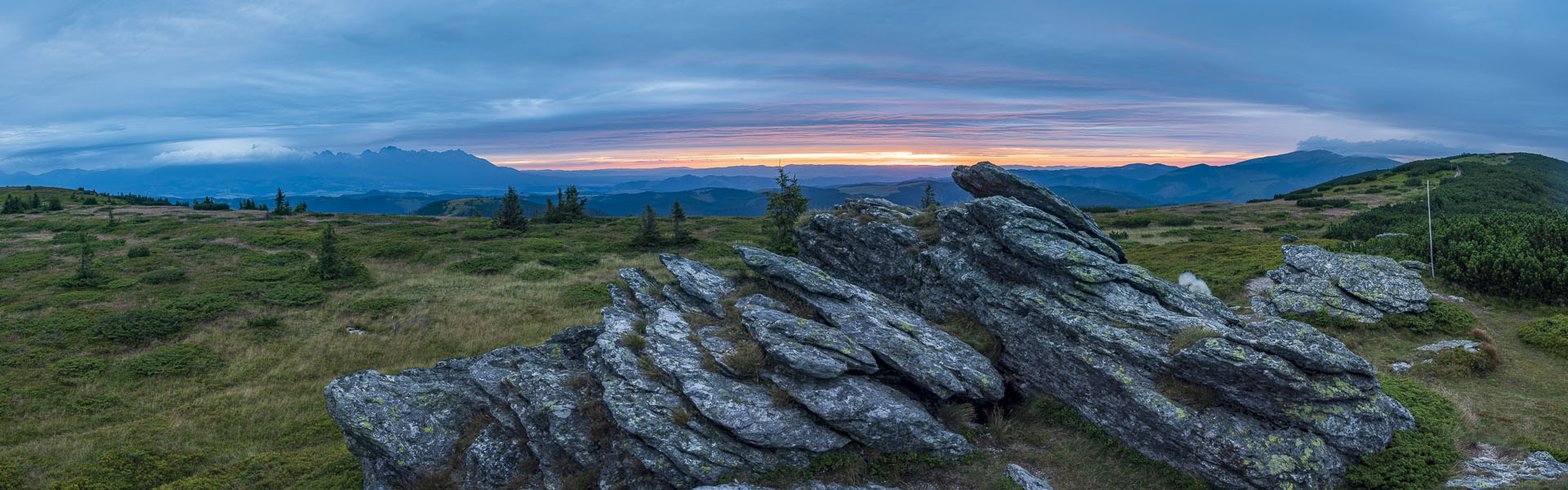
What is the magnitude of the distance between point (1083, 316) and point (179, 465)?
26.0 metres

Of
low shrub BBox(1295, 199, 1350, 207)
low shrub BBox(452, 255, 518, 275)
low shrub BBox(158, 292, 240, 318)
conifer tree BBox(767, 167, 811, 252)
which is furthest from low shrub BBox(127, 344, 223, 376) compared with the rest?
low shrub BBox(1295, 199, 1350, 207)

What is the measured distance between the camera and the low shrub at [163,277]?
A: 35062 mm

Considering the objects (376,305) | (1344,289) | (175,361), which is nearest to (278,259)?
(376,305)

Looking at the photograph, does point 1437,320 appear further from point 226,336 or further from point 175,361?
point 226,336

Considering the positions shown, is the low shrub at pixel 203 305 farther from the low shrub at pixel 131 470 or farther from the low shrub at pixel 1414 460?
the low shrub at pixel 1414 460

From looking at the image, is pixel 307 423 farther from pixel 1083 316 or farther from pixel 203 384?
pixel 1083 316

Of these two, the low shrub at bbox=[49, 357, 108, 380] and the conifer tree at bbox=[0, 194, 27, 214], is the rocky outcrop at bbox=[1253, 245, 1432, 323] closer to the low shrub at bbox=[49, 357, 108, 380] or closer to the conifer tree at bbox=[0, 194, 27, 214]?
the low shrub at bbox=[49, 357, 108, 380]

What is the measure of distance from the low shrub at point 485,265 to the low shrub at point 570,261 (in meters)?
2.34

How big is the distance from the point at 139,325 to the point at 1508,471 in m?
46.1

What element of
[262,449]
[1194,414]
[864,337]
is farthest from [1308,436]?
[262,449]

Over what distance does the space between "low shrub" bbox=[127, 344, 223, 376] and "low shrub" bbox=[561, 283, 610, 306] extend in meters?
15.2

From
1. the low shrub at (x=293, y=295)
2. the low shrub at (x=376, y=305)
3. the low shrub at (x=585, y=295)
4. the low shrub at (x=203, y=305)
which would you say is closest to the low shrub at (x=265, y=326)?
the low shrub at (x=203, y=305)

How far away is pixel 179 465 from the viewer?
17.2 meters

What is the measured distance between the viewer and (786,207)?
42.9 metres
